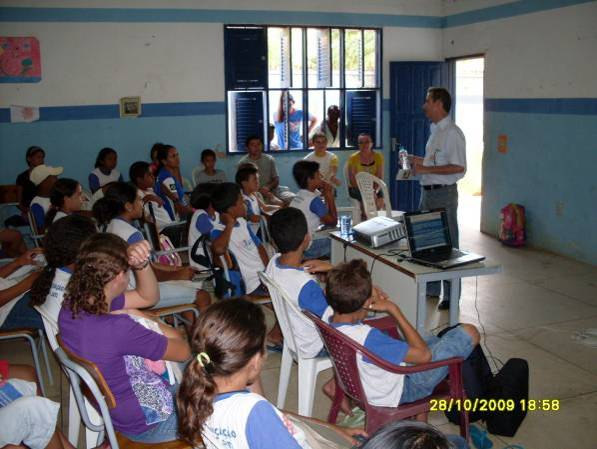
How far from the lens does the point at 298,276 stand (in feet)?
10.2

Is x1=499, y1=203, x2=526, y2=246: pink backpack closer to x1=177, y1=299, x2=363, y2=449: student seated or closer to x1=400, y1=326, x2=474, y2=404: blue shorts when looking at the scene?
x1=400, y1=326, x2=474, y2=404: blue shorts

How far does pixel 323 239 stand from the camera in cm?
521

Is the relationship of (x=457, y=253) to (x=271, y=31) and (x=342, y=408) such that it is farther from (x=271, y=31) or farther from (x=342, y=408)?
(x=271, y=31)

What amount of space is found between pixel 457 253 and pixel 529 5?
14.2ft

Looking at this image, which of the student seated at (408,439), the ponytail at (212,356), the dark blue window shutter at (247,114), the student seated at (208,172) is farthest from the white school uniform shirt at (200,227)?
the dark blue window shutter at (247,114)

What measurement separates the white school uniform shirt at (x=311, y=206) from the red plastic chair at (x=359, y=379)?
96.1 inches

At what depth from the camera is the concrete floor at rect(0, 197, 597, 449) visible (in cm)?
323

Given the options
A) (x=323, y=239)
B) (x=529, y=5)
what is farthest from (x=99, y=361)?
(x=529, y=5)

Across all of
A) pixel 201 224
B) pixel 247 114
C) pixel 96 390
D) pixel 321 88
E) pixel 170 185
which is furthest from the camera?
pixel 321 88

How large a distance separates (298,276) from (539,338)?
2.16 m

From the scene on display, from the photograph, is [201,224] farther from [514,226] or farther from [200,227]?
[514,226]

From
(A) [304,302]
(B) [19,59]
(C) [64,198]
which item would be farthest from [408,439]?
(B) [19,59]

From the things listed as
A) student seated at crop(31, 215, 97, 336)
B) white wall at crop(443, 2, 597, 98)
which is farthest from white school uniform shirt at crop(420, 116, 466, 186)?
student seated at crop(31, 215, 97, 336)

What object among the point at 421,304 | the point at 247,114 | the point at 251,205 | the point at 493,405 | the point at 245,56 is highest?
the point at 245,56
